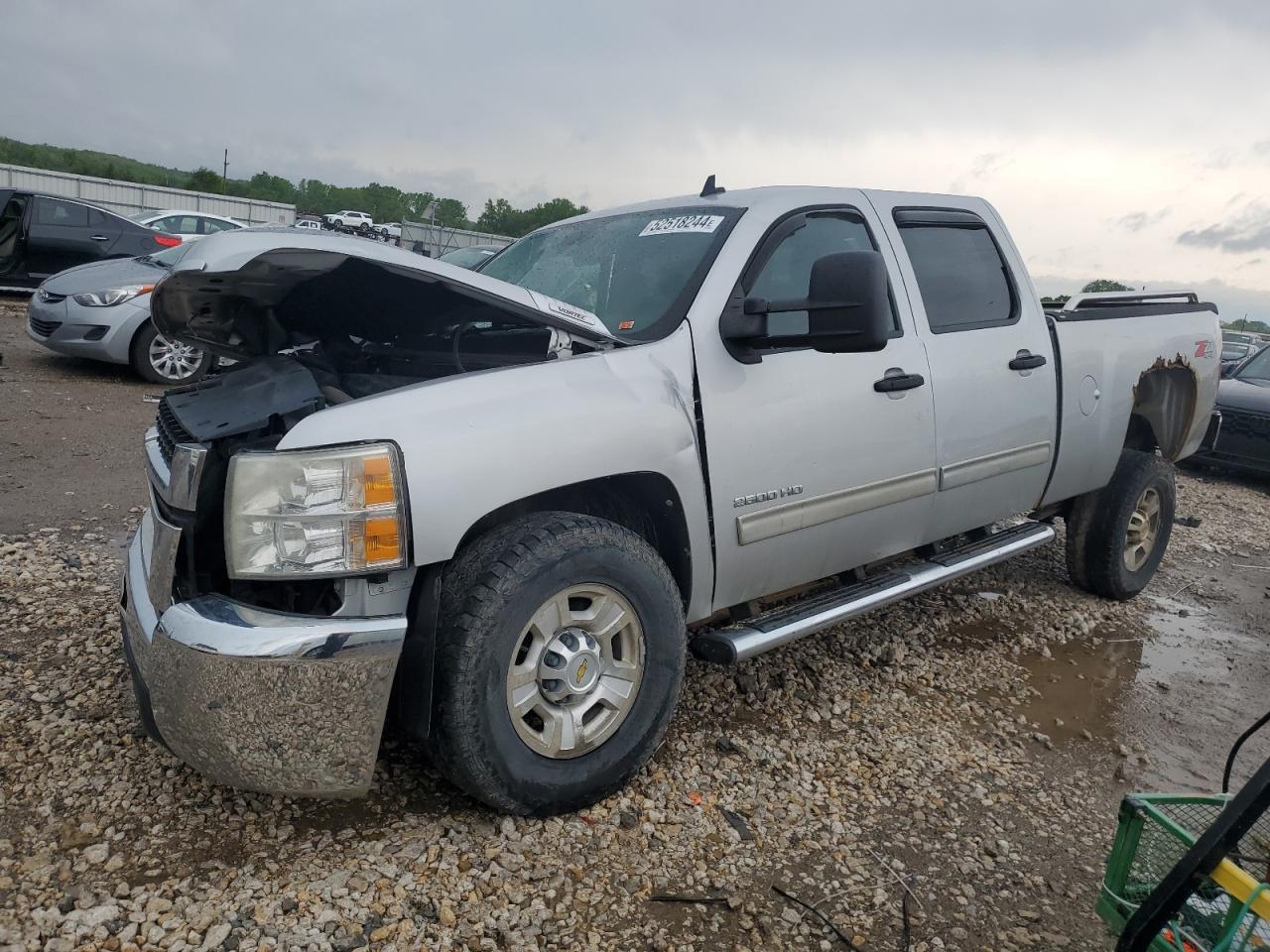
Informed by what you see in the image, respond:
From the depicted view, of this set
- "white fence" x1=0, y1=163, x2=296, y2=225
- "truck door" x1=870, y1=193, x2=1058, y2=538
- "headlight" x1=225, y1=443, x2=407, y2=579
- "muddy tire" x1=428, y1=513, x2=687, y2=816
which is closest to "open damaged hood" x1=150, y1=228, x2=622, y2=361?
"headlight" x1=225, y1=443, x2=407, y2=579

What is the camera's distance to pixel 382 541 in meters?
2.26

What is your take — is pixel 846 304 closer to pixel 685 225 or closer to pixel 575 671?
pixel 685 225

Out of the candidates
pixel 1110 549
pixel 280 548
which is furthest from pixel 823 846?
pixel 1110 549

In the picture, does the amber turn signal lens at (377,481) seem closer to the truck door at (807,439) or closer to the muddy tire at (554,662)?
the muddy tire at (554,662)

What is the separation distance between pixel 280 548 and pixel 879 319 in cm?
174

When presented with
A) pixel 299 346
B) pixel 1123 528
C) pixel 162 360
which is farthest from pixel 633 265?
pixel 162 360

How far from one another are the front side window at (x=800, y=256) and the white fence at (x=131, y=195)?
1127 inches

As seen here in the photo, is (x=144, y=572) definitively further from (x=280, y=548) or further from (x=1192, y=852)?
(x=1192, y=852)

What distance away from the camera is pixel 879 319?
2686 millimetres

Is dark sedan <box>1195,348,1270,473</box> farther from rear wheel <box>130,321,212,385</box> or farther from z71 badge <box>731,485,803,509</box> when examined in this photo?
rear wheel <box>130,321,212,385</box>

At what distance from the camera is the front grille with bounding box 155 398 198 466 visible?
2.71 meters

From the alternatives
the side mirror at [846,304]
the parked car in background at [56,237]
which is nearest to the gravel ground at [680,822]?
the side mirror at [846,304]

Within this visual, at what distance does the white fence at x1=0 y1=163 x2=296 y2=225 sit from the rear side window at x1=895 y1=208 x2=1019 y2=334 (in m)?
28.4

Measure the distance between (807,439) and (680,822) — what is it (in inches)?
50.2
